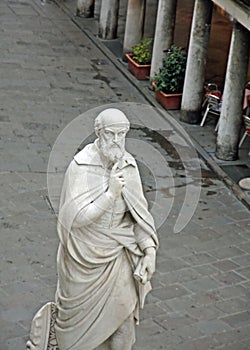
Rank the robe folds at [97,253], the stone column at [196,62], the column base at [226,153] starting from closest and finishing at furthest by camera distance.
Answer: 1. the robe folds at [97,253]
2. the column base at [226,153]
3. the stone column at [196,62]

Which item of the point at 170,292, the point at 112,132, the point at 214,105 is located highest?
the point at 112,132

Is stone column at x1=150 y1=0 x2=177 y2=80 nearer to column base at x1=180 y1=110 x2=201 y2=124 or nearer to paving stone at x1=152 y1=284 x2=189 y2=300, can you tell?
column base at x1=180 y1=110 x2=201 y2=124

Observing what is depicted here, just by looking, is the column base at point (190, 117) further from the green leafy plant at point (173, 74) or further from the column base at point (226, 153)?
the column base at point (226, 153)

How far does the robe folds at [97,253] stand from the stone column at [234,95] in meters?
9.03

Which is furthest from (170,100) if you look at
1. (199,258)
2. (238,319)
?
(238,319)

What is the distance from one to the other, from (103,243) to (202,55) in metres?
10.9

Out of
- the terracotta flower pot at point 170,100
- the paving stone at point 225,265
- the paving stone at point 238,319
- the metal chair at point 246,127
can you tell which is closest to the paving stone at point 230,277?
the paving stone at point 225,265

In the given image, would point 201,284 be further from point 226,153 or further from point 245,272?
point 226,153

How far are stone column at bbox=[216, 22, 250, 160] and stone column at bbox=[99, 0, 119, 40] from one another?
650 cm

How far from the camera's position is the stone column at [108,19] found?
23.2 m

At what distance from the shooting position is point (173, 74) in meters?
19.6

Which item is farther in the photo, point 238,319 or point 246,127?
point 246,127

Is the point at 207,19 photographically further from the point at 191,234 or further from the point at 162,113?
the point at 191,234

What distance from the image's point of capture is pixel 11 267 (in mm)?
13391
